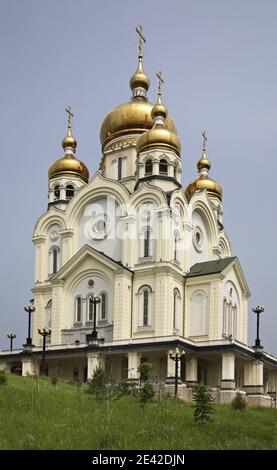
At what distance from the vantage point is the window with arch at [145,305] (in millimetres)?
41469

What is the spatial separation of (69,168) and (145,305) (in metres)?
13.1

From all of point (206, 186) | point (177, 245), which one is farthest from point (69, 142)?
point (177, 245)

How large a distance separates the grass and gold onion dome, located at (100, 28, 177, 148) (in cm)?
2729

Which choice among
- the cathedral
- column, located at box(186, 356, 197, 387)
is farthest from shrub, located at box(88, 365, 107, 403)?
column, located at box(186, 356, 197, 387)

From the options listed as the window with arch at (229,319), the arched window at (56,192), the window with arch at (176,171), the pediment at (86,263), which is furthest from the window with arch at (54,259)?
the window with arch at (229,319)

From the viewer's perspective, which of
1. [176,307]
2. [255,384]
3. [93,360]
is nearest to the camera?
[93,360]

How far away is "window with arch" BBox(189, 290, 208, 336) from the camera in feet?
138

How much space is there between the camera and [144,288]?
41969mm

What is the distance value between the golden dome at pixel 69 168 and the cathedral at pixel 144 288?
116 centimetres

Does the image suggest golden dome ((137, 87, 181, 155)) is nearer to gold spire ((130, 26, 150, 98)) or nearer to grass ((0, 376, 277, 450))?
gold spire ((130, 26, 150, 98))

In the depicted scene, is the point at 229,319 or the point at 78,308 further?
the point at 78,308

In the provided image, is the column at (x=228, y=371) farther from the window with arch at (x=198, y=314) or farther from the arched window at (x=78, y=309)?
Result: the arched window at (x=78, y=309)

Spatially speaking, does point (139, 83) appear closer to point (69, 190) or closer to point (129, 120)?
point (129, 120)

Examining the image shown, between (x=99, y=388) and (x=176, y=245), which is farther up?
(x=176, y=245)
